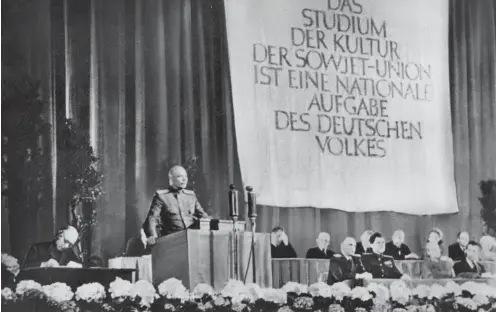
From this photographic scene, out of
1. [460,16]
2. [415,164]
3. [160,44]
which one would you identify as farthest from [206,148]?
[460,16]

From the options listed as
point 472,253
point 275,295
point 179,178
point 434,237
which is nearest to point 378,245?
point 434,237

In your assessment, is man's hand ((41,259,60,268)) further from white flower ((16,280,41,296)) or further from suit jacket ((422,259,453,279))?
suit jacket ((422,259,453,279))

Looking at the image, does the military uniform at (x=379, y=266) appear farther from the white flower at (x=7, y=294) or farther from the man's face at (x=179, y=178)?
the white flower at (x=7, y=294)

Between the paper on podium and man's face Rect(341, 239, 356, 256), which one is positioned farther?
man's face Rect(341, 239, 356, 256)

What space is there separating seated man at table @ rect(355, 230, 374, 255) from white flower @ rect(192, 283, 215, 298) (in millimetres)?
1941

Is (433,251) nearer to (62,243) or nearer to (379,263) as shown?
(379,263)

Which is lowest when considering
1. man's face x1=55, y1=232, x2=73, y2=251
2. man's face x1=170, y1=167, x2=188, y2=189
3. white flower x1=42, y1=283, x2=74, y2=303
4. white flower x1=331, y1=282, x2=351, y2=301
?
white flower x1=331, y1=282, x2=351, y2=301

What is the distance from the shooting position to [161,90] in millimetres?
7746

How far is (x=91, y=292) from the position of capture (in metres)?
6.62

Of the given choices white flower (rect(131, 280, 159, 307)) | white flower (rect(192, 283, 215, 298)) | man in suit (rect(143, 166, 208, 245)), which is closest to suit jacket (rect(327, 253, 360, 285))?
man in suit (rect(143, 166, 208, 245))

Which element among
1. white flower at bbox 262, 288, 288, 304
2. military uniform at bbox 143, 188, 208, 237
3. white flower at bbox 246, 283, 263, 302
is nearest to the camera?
white flower at bbox 246, 283, 263, 302

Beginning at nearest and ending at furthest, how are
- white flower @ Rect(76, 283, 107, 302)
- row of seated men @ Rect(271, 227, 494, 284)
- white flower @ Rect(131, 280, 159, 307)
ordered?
1. white flower @ Rect(76, 283, 107, 302)
2. white flower @ Rect(131, 280, 159, 307)
3. row of seated men @ Rect(271, 227, 494, 284)

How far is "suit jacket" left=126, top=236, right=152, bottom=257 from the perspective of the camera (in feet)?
23.9

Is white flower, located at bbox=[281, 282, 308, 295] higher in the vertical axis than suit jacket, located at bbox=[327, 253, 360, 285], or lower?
lower
